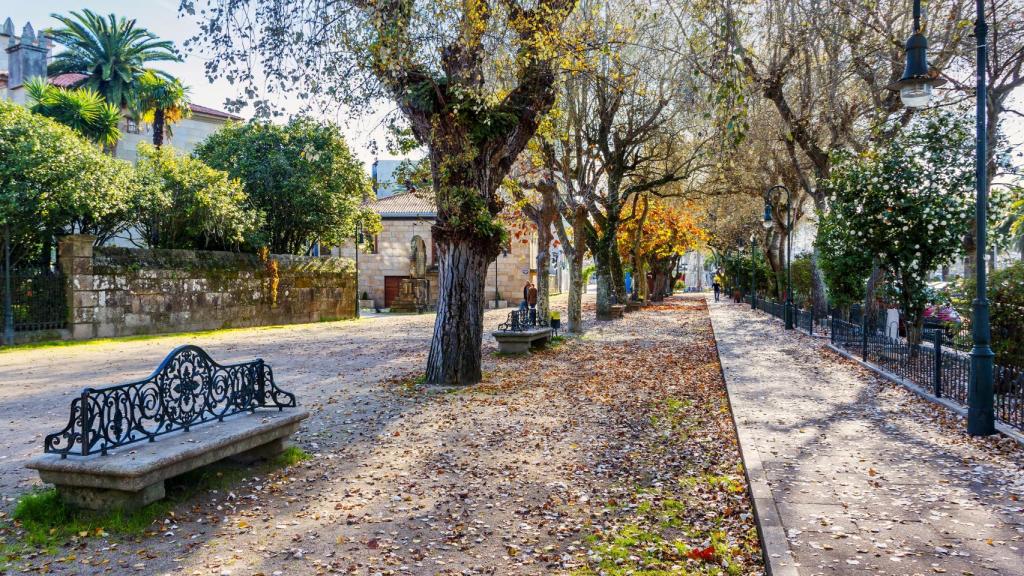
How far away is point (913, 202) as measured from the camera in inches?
505

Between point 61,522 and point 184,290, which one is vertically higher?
point 184,290

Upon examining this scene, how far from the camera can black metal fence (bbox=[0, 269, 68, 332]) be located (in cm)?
1645

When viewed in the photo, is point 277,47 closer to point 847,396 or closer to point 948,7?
point 847,396

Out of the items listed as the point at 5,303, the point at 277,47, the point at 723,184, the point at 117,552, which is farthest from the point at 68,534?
the point at 723,184

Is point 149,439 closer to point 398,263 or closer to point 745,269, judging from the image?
point 398,263

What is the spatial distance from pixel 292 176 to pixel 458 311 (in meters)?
17.9

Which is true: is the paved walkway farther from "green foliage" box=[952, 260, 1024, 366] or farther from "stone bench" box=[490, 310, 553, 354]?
"stone bench" box=[490, 310, 553, 354]

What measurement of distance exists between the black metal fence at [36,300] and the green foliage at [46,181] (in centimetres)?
81

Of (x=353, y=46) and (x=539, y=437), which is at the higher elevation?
(x=353, y=46)

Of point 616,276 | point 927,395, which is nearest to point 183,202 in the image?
point 616,276

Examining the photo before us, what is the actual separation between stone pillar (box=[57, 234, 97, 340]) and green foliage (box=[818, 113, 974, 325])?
1838cm

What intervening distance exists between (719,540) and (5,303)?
17.7 metres

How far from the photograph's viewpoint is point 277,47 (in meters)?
9.24

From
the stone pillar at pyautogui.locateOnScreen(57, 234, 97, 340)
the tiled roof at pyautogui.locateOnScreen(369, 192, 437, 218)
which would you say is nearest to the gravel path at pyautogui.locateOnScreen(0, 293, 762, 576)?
the stone pillar at pyautogui.locateOnScreen(57, 234, 97, 340)
